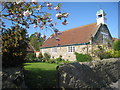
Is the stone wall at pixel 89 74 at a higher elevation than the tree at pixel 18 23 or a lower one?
lower

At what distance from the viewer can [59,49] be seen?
21062 mm

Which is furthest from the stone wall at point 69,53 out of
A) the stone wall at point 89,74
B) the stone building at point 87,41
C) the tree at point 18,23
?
the tree at point 18,23

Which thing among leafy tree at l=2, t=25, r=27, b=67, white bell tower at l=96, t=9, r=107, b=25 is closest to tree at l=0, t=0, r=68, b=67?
leafy tree at l=2, t=25, r=27, b=67

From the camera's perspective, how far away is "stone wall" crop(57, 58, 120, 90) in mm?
4422

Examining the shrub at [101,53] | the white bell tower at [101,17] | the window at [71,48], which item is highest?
the white bell tower at [101,17]

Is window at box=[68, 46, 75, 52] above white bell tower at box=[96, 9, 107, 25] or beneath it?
beneath

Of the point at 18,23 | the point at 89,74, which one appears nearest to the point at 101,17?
the point at 89,74

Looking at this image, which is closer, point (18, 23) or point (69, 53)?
point (18, 23)

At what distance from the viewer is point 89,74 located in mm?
5594

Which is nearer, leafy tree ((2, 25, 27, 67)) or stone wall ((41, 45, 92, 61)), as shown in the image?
leafy tree ((2, 25, 27, 67))

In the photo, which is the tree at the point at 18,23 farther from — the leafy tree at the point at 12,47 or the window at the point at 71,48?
the window at the point at 71,48

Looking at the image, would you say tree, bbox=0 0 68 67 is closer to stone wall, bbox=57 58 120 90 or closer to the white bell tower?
stone wall, bbox=57 58 120 90

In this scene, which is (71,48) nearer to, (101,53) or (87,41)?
(87,41)

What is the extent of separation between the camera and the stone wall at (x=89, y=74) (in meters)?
4.42
